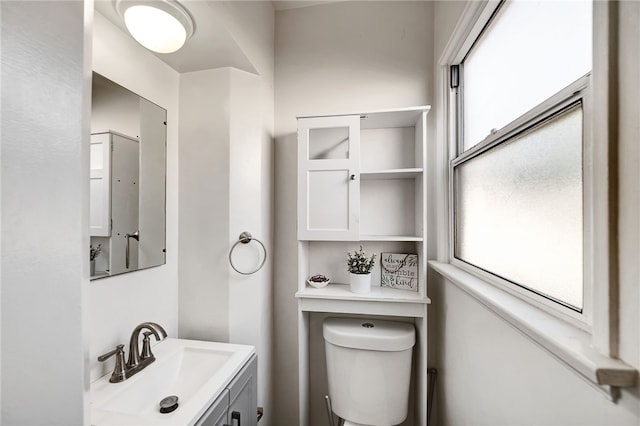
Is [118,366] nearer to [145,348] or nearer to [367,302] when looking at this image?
[145,348]

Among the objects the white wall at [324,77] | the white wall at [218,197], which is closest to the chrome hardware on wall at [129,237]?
the white wall at [218,197]

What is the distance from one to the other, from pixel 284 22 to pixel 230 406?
1946 millimetres

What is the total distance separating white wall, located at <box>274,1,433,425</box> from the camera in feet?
4.89

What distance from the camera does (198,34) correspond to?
109cm

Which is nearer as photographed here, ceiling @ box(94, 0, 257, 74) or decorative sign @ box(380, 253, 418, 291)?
ceiling @ box(94, 0, 257, 74)

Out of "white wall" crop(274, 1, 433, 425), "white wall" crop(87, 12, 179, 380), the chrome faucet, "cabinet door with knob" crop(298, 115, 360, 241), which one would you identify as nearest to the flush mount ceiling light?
"white wall" crop(87, 12, 179, 380)

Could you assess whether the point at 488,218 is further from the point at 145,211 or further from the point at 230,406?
the point at 145,211

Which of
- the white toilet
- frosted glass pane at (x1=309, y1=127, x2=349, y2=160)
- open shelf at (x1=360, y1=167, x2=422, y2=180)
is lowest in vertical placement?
the white toilet

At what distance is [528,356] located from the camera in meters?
0.66

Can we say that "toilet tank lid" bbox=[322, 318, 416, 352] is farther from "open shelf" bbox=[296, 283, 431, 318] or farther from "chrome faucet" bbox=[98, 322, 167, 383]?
"chrome faucet" bbox=[98, 322, 167, 383]

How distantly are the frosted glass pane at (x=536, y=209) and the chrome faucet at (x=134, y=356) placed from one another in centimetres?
121

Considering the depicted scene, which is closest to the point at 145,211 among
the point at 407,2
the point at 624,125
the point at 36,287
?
Result: the point at 36,287

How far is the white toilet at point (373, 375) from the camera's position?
4.16 ft

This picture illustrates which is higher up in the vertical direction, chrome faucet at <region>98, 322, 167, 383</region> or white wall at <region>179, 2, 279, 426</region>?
white wall at <region>179, 2, 279, 426</region>
